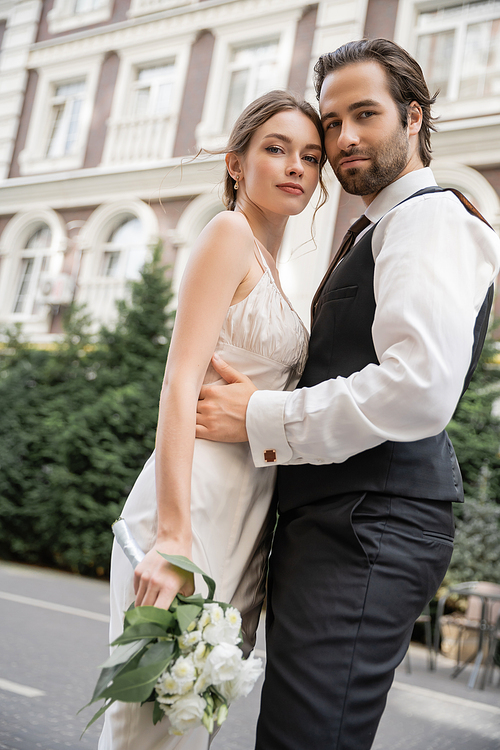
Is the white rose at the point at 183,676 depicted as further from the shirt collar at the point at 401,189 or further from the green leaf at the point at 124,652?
the shirt collar at the point at 401,189

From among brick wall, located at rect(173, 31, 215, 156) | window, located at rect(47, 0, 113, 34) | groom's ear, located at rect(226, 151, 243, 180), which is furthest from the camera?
window, located at rect(47, 0, 113, 34)

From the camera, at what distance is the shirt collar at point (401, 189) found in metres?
1.71

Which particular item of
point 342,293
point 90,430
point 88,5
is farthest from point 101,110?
point 342,293

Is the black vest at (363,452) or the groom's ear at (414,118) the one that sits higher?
the groom's ear at (414,118)

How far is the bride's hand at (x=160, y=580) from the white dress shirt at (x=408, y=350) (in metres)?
0.30

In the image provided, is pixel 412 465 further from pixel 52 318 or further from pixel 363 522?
pixel 52 318

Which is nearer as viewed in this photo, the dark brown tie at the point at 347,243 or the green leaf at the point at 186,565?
the green leaf at the point at 186,565

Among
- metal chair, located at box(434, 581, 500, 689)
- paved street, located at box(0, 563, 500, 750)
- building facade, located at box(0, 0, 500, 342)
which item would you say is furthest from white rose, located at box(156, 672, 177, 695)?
building facade, located at box(0, 0, 500, 342)

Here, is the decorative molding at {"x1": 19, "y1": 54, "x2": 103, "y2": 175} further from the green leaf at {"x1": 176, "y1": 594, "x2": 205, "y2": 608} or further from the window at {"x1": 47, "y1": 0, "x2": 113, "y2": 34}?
the green leaf at {"x1": 176, "y1": 594, "x2": 205, "y2": 608}

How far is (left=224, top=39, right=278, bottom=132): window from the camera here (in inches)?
514

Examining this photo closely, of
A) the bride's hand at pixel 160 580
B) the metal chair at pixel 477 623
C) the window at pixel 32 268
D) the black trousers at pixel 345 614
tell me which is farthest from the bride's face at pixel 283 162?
the window at pixel 32 268

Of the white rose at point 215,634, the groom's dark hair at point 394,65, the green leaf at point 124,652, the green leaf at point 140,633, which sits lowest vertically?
the green leaf at point 124,652

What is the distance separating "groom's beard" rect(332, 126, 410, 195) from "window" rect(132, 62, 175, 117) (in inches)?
512

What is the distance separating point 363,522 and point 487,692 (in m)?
5.54
